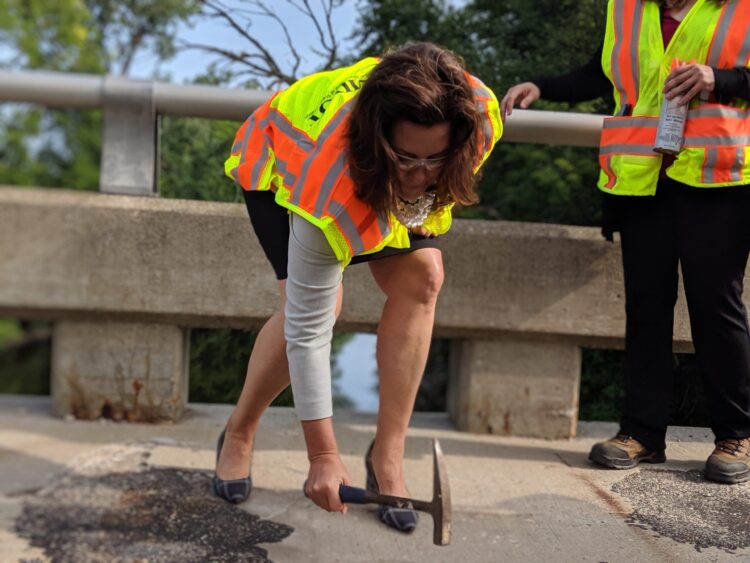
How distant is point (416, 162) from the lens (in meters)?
1.53

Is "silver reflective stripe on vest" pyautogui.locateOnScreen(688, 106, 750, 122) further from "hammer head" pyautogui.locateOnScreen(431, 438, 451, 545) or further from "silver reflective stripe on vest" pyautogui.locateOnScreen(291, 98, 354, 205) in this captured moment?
"hammer head" pyautogui.locateOnScreen(431, 438, 451, 545)

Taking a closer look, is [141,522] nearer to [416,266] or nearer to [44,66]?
[416,266]

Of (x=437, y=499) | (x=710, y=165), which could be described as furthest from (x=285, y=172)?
(x=710, y=165)

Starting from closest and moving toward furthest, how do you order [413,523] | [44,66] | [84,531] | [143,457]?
[84,531] → [44,66] → [413,523] → [143,457]

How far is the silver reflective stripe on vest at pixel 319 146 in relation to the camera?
165cm

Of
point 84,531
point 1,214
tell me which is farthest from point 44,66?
point 1,214

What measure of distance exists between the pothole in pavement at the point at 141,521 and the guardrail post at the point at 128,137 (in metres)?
0.69

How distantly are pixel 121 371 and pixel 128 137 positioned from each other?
723mm

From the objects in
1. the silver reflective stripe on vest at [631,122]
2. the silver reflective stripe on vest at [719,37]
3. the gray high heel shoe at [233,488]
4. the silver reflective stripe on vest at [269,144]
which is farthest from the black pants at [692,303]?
the gray high heel shoe at [233,488]

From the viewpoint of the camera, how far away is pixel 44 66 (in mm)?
2008

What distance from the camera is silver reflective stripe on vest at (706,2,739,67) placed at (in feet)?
4.31

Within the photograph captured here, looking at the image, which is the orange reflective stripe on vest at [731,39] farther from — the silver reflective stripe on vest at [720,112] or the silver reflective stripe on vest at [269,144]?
the silver reflective stripe on vest at [269,144]

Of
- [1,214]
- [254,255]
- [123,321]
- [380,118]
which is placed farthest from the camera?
[254,255]

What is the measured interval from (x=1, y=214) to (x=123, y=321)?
967 millimetres
